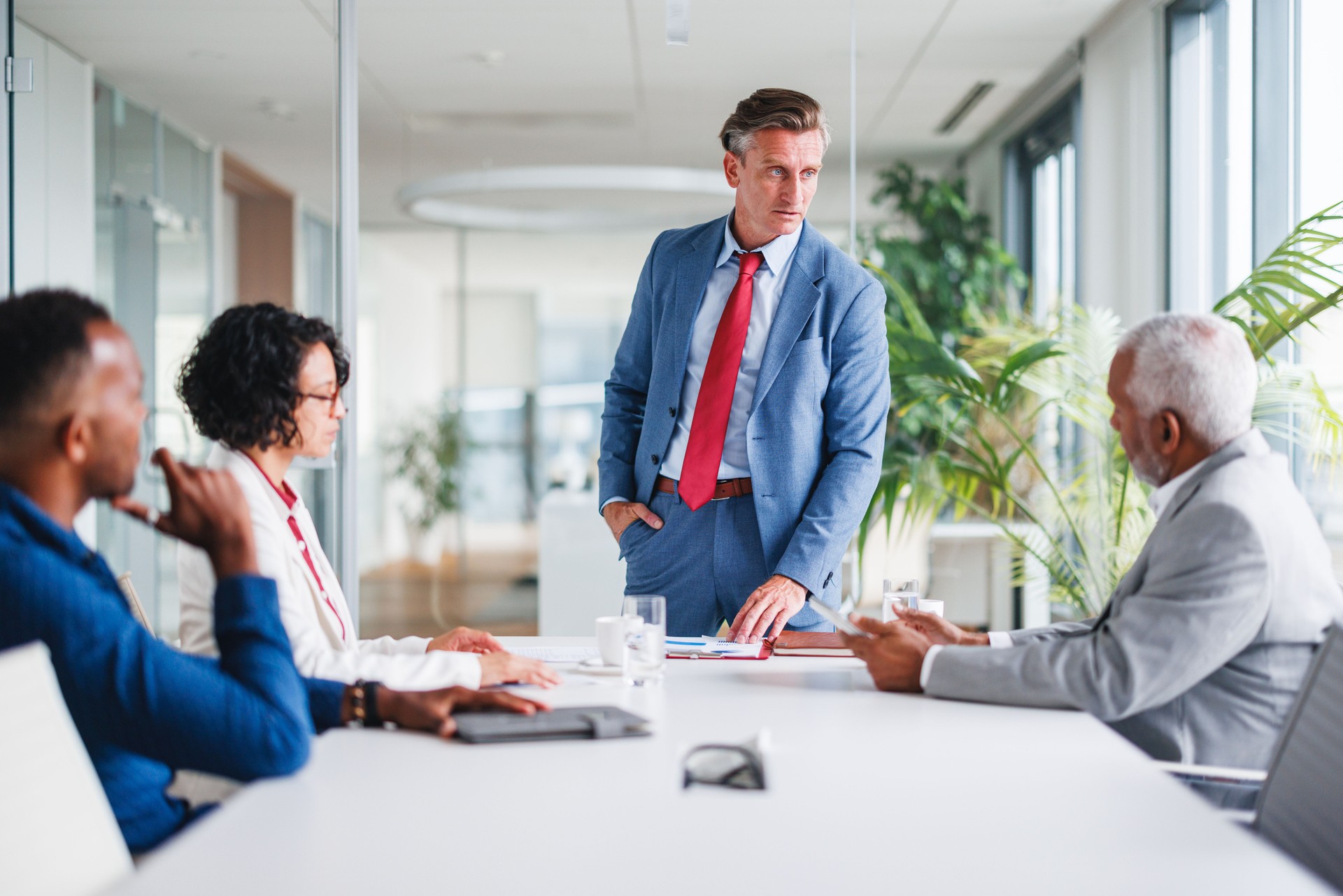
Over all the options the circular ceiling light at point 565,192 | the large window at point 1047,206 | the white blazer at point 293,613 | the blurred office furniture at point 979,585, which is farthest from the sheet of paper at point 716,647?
the large window at point 1047,206

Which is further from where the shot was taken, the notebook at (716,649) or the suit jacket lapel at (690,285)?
the suit jacket lapel at (690,285)

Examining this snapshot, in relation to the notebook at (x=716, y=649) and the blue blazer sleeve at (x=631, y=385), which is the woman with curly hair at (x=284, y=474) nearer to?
the notebook at (x=716, y=649)

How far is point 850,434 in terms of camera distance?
8.51 ft

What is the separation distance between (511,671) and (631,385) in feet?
4.13

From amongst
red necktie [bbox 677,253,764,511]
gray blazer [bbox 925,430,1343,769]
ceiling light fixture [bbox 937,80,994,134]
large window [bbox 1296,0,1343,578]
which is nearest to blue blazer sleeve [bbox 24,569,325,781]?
gray blazer [bbox 925,430,1343,769]

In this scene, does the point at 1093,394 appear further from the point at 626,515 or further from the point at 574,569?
the point at 574,569

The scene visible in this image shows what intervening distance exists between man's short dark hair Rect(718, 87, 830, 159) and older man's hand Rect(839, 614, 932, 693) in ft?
4.00

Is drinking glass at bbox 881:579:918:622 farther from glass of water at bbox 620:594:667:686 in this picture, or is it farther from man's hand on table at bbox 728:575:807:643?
glass of water at bbox 620:594:667:686

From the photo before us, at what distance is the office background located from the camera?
4.28 metres

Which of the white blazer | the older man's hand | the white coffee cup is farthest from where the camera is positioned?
the white coffee cup

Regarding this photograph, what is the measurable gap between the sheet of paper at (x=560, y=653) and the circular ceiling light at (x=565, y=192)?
8.89 feet

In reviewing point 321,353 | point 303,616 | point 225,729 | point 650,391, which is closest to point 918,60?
point 650,391

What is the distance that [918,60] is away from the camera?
17.8 ft

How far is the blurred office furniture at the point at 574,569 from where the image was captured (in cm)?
507
